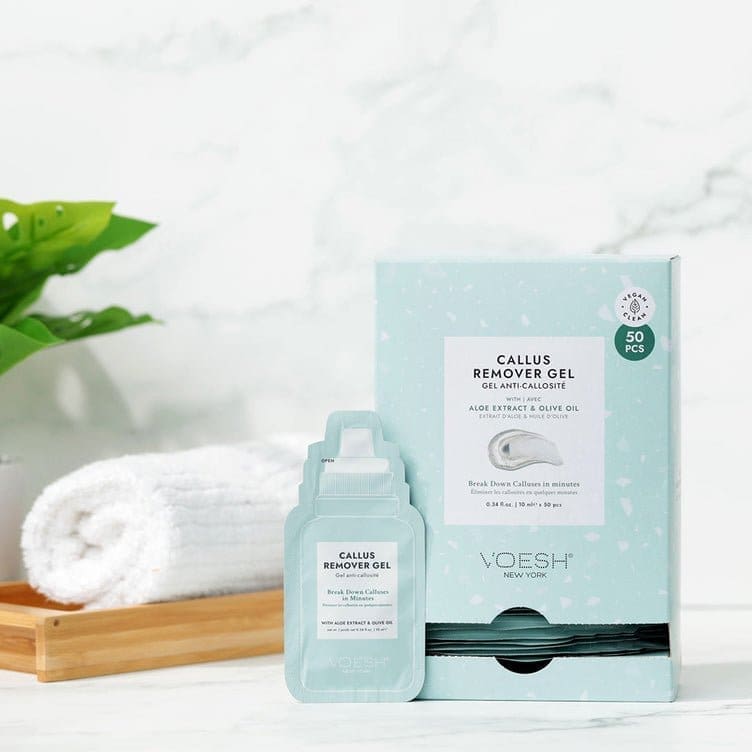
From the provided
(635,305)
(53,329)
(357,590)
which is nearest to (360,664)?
(357,590)

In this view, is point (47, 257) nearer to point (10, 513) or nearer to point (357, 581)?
point (10, 513)

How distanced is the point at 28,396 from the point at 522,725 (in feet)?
2.14

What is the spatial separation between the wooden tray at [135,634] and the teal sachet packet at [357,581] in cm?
15

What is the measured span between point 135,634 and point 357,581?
192mm

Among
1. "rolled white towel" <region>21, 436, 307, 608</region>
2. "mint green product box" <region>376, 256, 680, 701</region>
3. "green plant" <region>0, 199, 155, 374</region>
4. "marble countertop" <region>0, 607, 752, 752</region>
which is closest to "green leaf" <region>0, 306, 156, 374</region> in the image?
"green plant" <region>0, 199, 155, 374</region>

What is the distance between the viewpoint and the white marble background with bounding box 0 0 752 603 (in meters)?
1.07

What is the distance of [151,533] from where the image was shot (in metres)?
0.85

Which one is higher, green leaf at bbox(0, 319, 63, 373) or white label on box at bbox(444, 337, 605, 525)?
green leaf at bbox(0, 319, 63, 373)

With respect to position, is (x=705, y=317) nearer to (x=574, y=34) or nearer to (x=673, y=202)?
(x=673, y=202)

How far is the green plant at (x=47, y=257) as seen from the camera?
39.0 inches

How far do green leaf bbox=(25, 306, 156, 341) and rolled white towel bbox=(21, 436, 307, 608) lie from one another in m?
0.19

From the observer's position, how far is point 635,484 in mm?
729

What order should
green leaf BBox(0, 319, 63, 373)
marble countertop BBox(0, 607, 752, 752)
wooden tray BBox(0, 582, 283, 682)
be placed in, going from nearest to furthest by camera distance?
marble countertop BBox(0, 607, 752, 752)
wooden tray BBox(0, 582, 283, 682)
green leaf BBox(0, 319, 63, 373)

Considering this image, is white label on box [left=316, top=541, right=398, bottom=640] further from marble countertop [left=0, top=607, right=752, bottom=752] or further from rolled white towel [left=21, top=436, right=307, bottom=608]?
rolled white towel [left=21, top=436, right=307, bottom=608]
